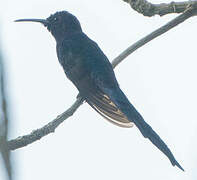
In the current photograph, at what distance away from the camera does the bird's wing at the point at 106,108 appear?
15.8 feet

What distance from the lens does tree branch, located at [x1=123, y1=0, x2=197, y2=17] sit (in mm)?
3603

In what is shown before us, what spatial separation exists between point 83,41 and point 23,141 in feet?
10.7

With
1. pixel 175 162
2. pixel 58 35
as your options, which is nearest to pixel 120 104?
pixel 175 162

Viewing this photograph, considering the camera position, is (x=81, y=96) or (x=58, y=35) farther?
(x=58, y=35)

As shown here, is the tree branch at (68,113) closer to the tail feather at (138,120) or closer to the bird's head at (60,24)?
the tail feather at (138,120)

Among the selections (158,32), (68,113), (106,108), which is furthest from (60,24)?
(158,32)

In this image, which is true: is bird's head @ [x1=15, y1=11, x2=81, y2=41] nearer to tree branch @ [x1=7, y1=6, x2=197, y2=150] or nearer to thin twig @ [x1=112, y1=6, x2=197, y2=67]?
thin twig @ [x1=112, y1=6, x2=197, y2=67]

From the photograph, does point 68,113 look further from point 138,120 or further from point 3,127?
point 3,127

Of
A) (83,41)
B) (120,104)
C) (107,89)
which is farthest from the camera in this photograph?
(83,41)

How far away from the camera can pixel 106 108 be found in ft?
16.7

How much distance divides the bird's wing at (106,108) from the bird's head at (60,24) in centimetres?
165

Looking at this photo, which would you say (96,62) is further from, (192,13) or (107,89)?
(192,13)

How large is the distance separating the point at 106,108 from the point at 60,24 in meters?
2.40

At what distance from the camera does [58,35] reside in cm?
697
